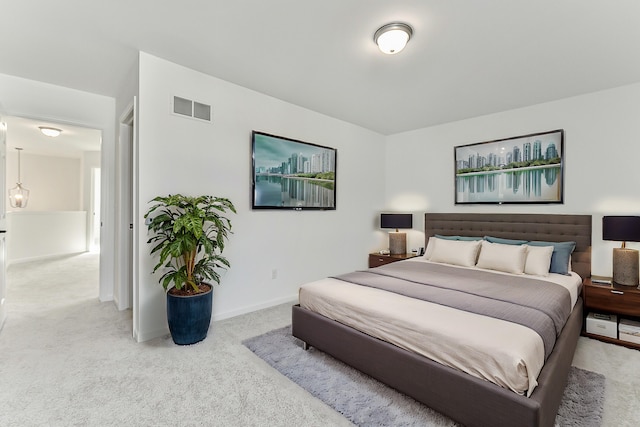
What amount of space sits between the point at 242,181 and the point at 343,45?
5.61ft

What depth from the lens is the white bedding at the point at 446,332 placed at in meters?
1.44

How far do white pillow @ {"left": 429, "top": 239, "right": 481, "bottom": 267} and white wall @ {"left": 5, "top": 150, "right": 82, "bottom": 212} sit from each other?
880cm

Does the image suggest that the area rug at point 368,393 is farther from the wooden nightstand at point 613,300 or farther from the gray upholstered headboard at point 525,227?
the gray upholstered headboard at point 525,227

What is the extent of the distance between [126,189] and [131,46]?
1.64m

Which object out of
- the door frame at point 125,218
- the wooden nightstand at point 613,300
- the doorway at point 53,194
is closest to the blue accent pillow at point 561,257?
the wooden nightstand at point 613,300

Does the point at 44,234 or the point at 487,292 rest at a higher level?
the point at 44,234

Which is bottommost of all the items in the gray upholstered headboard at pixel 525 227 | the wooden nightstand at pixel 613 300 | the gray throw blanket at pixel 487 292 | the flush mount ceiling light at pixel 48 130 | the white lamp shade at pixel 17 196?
the wooden nightstand at pixel 613 300

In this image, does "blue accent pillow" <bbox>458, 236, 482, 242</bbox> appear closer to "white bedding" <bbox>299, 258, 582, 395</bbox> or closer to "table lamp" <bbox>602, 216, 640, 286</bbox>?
"table lamp" <bbox>602, 216, 640, 286</bbox>

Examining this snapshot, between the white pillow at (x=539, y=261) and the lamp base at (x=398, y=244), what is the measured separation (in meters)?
1.70

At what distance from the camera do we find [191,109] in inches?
113

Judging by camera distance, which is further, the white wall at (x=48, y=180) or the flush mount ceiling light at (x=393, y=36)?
the white wall at (x=48, y=180)

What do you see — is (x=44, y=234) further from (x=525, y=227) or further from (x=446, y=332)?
(x=525, y=227)

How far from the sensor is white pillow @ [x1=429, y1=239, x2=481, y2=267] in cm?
351

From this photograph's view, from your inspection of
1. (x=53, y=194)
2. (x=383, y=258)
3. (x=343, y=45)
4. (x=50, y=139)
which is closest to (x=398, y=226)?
(x=383, y=258)
